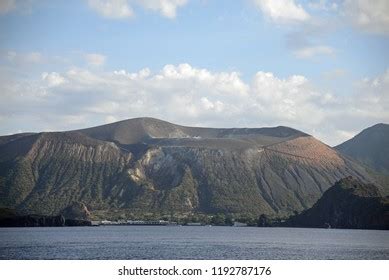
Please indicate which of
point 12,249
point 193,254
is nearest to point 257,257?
point 193,254
